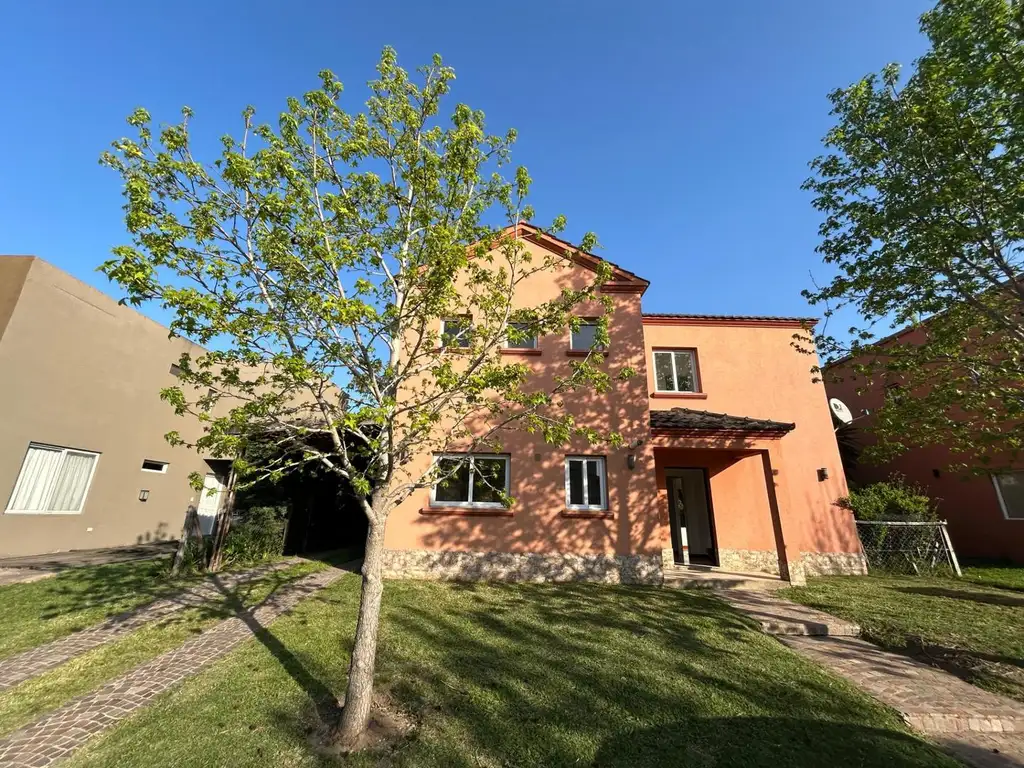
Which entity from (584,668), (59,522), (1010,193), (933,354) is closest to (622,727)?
(584,668)

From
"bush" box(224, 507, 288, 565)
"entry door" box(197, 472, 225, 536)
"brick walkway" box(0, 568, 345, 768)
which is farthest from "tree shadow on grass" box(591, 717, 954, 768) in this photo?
"entry door" box(197, 472, 225, 536)

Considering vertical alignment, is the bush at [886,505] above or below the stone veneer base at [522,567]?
above

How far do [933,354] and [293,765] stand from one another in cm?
1043

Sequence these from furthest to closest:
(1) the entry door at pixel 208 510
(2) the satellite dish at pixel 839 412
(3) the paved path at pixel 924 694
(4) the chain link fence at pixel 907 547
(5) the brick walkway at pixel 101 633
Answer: (1) the entry door at pixel 208 510, (2) the satellite dish at pixel 839 412, (4) the chain link fence at pixel 907 547, (5) the brick walkway at pixel 101 633, (3) the paved path at pixel 924 694

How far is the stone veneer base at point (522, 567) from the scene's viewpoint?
367 inches

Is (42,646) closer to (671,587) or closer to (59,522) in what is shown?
(59,522)

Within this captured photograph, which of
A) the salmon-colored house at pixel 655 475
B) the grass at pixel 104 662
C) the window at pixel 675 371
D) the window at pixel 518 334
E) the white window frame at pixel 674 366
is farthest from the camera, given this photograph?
the window at pixel 675 371

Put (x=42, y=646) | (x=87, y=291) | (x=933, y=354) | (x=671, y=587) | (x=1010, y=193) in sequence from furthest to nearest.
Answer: (x=87, y=291) < (x=671, y=587) < (x=933, y=354) < (x=1010, y=193) < (x=42, y=646)

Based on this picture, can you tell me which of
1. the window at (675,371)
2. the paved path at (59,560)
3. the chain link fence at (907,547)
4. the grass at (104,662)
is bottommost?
the grass at (104,662)

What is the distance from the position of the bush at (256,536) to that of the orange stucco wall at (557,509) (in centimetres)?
→ 409


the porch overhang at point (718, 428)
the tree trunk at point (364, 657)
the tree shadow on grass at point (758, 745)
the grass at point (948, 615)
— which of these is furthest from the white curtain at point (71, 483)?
the grass at point (948, 615)

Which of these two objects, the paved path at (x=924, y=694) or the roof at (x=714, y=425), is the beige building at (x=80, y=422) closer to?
the roof at (x=714, y=425)

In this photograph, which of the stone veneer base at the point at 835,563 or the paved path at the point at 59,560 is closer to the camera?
the paved path at the point at 59,560

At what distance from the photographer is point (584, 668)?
5098 mm
